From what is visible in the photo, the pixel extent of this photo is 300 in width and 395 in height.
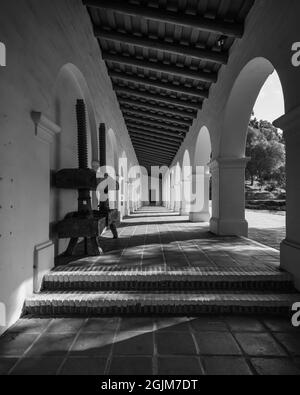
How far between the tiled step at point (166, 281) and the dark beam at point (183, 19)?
4.43m

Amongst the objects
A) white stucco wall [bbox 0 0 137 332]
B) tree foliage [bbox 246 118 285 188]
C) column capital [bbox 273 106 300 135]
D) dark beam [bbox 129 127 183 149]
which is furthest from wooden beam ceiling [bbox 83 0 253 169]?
tree foliage [bbox 246 118 285 188]

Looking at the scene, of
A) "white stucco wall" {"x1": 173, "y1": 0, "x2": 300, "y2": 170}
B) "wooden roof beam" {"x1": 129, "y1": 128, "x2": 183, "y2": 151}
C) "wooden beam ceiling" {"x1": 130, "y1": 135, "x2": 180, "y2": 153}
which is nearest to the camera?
"white stucco wall" {"x1": 173, "y1": 0, "x2": 300, "y2": 170}

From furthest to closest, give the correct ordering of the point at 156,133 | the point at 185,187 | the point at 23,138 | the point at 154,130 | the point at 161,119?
the point at 156,133
the point at 185,187
the point at 154,130
the point at 161,119
the point at 23,138

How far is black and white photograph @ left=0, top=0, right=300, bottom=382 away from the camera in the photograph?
219 centimetres

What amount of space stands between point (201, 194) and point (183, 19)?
6.13 meters

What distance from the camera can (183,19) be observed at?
16.6 ft

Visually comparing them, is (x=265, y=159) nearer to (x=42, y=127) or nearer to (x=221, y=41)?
(x=221, y=41)

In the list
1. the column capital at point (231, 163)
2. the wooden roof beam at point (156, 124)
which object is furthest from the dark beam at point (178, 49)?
the wooden roof beam at point (156, 124)

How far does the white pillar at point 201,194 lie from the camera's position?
10.2 m

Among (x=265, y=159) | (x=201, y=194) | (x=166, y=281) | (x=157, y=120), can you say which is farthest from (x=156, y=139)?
(x=265, y=159)

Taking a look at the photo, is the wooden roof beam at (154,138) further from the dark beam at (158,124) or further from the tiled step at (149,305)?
the tiled step at (149,305)

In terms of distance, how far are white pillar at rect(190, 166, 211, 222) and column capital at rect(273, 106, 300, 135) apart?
6.62m

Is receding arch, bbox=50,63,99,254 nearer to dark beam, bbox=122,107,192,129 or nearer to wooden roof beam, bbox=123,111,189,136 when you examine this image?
dark beam, bbox=122,107,192,129
